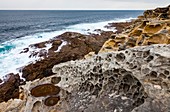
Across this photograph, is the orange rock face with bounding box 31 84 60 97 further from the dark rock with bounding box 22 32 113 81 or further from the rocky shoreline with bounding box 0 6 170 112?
the dark rock with bounding box 22 32 113 81

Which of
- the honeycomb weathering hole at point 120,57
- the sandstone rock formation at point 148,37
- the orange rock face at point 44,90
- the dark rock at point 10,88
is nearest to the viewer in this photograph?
the honeycomb weathering hole at point 120,57

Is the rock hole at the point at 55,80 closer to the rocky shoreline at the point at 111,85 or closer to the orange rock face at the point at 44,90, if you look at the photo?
the rocky shoreline at the point at 111,85

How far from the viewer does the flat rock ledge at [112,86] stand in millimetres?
6148

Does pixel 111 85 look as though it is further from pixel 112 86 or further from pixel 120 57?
pixel 120 57

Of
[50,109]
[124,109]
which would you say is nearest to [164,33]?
[124,109]

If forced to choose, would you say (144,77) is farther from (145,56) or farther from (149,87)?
(145,56)

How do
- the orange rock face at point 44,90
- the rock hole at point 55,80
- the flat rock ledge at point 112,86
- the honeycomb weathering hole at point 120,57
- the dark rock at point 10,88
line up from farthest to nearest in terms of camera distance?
the dark rock at point 10,88, the rock hole at point 55,80, the orange rock face at point 44,90, the honeycomb weathering hole at point 120,57, the flat rock ledge at point 112,86

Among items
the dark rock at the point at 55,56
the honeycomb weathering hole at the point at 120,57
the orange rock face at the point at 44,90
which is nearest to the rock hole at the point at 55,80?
the orange rock face at the point at 44,90

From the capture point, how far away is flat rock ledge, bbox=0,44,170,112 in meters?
6.15

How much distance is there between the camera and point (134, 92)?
→ 21.5 ft

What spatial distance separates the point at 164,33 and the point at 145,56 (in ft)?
13.5

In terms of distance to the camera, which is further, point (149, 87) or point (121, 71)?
point (121, 71)

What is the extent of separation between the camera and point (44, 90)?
8195 mm

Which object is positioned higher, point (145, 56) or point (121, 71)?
point (145, 56)
